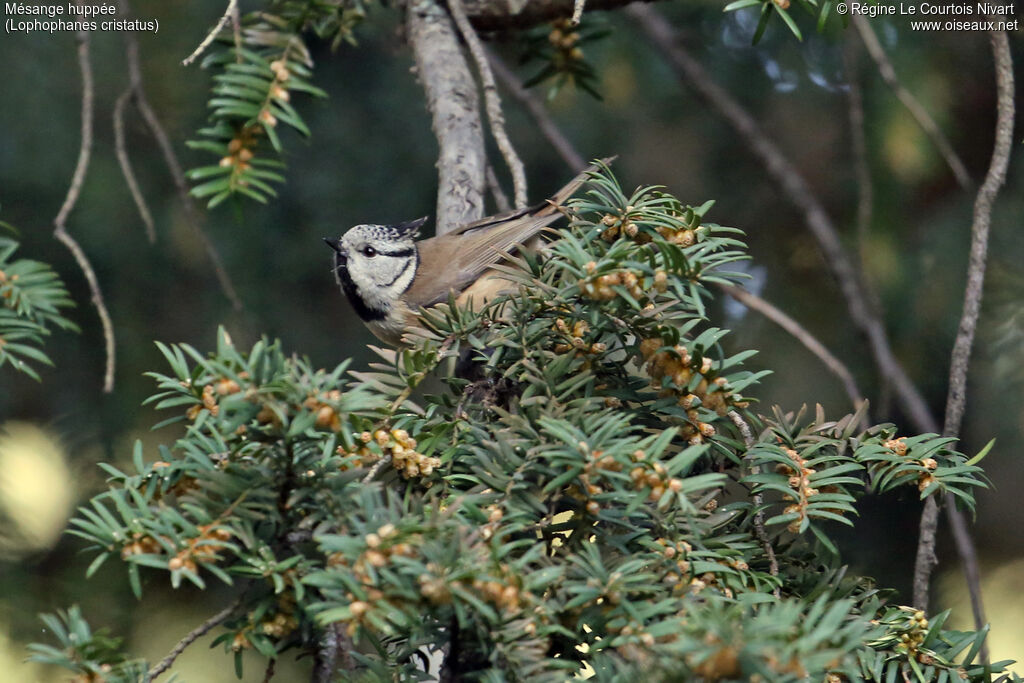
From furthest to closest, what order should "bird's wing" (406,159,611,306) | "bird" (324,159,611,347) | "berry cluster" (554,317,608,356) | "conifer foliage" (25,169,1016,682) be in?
"bird" (324,159,611,347) → "bird's wing" (406,159,611,306) → "berry cluster" (554,317,608,356) → "conifer foliage" (25,169,1016,682)

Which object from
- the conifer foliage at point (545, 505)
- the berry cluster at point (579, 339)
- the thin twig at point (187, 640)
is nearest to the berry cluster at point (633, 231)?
the conifer foliage at point (545, 505)

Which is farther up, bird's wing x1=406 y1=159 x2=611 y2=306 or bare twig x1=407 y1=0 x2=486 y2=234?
bare twig x1=407 y1=0 x2=486 y2=234

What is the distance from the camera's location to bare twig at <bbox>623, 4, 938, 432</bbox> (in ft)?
8.60

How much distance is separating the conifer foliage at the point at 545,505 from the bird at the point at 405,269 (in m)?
1.57

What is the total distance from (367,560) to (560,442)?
1.00 feet

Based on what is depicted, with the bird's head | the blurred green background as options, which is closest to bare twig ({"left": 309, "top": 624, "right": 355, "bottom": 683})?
the blurred green background

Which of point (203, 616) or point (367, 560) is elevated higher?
point (367, 560)

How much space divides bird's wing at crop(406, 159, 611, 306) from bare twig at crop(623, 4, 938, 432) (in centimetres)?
55

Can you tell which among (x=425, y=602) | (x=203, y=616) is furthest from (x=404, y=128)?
(x=425, y=602)

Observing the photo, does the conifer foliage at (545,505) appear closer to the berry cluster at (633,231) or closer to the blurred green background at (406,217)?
the berry cluster at (633,231)

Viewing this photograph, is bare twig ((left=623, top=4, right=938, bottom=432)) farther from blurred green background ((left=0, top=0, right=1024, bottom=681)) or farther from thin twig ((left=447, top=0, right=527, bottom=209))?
thin twig ((left=447, top=0, right=527, bottom=209))

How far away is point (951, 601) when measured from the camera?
110 inches

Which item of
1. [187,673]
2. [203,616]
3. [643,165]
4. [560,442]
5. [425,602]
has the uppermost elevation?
[643,165]

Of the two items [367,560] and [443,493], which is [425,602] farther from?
[443,493]
